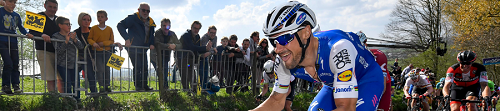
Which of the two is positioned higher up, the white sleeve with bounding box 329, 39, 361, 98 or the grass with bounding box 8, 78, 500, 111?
the white sleeve with bounding box 329, 39, 361, 98

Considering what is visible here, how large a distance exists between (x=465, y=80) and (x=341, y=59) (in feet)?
22.0

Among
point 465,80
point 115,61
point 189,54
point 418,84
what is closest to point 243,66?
point 189,54

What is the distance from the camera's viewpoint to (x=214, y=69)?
7980 mm

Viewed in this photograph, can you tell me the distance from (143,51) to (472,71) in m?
6.91

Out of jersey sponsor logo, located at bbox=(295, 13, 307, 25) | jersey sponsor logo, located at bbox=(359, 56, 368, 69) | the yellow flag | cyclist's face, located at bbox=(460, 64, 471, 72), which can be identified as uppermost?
the yellow flag

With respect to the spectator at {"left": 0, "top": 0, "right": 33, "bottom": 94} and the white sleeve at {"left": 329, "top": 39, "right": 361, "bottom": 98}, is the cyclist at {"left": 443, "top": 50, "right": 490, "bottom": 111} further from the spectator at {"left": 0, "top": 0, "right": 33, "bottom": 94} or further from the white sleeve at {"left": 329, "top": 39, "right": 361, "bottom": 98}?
the spectator at {"left": 0, "top": 0, "right": 33, "bottom": 94}

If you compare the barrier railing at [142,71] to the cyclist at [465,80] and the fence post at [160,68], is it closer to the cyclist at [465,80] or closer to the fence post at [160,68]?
the fence post at [160,68]

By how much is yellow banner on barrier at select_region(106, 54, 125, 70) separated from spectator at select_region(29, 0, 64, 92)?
2.67ft

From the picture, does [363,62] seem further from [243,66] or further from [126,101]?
[243,66]

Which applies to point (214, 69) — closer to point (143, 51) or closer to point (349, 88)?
point (143, 51)

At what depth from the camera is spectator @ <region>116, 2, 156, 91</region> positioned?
6.39m

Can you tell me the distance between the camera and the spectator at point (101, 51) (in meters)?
5.94

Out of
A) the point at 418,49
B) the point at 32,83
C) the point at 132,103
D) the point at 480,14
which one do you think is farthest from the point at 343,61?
the point at 418,49

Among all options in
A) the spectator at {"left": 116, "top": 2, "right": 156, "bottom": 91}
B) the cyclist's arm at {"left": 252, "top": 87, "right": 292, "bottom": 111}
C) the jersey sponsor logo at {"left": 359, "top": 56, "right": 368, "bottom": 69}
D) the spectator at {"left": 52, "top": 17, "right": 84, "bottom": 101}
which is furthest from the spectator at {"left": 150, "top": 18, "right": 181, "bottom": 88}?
the jersey sponsor logo at {"left": 359, "top": 56, "right": 368, "bottom": 69}
